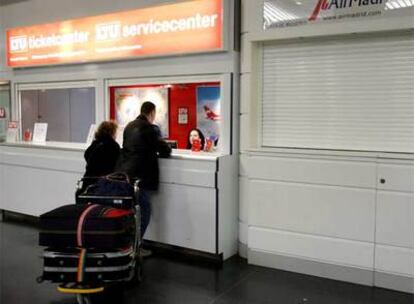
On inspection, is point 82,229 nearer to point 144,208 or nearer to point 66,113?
point 144,208

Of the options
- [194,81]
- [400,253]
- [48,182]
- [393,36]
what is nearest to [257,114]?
[194,81]

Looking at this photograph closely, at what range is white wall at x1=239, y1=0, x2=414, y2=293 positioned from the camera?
3289mm

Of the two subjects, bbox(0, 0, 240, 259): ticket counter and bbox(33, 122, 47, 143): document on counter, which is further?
bbox(33, 122, 47, 143): document on counter

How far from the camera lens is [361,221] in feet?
11.2

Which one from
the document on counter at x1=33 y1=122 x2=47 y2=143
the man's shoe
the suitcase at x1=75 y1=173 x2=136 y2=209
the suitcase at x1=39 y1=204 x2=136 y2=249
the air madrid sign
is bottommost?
the man's shoe

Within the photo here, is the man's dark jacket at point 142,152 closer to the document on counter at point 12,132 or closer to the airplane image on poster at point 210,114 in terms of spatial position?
the airplane image on poster at point 210,114

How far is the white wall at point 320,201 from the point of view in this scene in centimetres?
329

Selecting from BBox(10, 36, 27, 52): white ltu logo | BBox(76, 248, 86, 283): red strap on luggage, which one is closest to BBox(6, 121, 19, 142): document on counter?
BBox(10, 36, 27, 52): white ltu logo

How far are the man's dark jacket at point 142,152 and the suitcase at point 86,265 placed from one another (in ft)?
4.15

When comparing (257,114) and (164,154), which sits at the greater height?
(257,114)

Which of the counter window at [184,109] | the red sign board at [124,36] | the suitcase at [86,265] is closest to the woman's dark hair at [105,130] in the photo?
the red sign board at [124,36]

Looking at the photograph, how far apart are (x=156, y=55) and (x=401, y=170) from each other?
248 cm

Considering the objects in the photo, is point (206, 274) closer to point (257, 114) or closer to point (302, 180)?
point (302, 180)

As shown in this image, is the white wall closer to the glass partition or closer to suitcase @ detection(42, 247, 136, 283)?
suitcase @ detection(42, 247, 136, 283)
